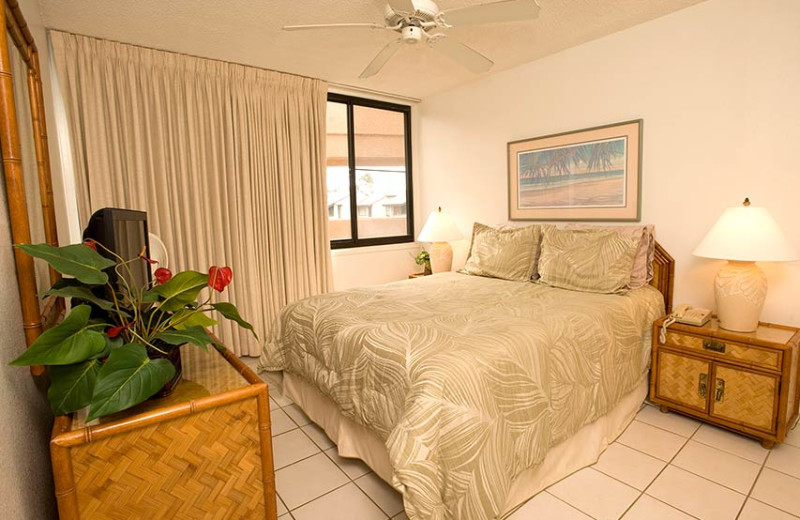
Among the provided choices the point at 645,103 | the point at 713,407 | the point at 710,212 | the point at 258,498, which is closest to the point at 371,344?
the point at 258,498

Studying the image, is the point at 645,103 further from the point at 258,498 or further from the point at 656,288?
the point at 258,498

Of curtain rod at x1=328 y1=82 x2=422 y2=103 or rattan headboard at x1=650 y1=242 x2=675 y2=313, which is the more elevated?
curtain rod at x1=328 y1=82 x2=422 y2=103

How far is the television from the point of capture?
1.26 meters

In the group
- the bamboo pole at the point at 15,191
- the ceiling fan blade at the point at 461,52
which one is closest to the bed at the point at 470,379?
the bamboo pole at the point at 15,191

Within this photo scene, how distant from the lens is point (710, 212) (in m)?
2.67

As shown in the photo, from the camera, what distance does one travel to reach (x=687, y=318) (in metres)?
2.43

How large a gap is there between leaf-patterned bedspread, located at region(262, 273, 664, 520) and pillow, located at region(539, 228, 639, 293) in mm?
109

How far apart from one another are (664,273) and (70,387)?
3.24 meters

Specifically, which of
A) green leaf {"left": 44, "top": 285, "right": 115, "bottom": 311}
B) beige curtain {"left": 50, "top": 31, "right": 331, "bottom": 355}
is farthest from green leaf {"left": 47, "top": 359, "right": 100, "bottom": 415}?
beige curtain {"left": 50, "top": 31, "right": 331, "bottom": 355}

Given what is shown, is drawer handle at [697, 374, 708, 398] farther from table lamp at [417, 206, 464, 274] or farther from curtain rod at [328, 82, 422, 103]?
curtain rod at [328, 82, 422, 103]

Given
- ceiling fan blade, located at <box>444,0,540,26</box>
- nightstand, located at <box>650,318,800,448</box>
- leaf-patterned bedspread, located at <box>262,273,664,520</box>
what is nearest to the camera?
leaf-patterned bedspread, located at <box>262,273,664,520</box>

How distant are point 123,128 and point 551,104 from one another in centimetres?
334

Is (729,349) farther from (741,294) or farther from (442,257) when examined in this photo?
(442,257)

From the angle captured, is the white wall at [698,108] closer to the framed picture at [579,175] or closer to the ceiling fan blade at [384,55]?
the framed picture at [579,175]
